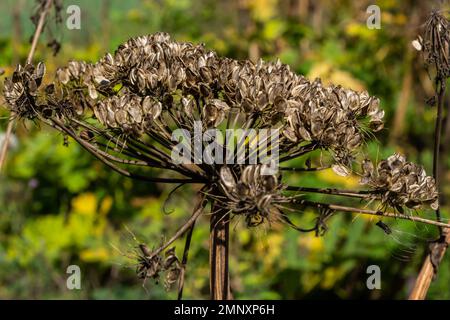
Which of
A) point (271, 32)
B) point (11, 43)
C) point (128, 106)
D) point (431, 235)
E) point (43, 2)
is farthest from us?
point (11, 43)

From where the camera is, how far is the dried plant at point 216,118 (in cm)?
202

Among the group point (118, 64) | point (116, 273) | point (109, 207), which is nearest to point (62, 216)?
point (109, 207)

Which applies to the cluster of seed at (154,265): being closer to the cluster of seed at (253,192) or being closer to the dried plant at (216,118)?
the dried plant at (216,118)

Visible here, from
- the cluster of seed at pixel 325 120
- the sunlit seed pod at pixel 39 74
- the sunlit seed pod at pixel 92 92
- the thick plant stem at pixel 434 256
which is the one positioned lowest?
the thick plant stem at pixel 434 256

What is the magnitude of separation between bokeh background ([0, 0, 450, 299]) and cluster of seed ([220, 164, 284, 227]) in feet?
5.32

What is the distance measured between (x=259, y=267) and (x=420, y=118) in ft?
8.93

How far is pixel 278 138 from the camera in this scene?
209 centimetres

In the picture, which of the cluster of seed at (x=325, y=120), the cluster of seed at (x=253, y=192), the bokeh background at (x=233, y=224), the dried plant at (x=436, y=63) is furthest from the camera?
the bokeh background at (x=233, y=224)

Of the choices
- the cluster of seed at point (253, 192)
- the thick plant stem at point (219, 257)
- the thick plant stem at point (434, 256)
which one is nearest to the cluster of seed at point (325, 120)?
the cluster of seed at point (253, 192)

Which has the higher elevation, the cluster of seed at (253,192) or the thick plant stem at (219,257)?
the cluster of seed at (253,192)

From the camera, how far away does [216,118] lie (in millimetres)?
2020

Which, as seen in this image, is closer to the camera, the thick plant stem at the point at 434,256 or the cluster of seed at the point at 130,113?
the cluster of seed at the point at 130,113

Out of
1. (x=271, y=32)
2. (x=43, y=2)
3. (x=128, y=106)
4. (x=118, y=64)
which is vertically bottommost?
(x=128, y=106)

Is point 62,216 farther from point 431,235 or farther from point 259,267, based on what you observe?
point 431,235
